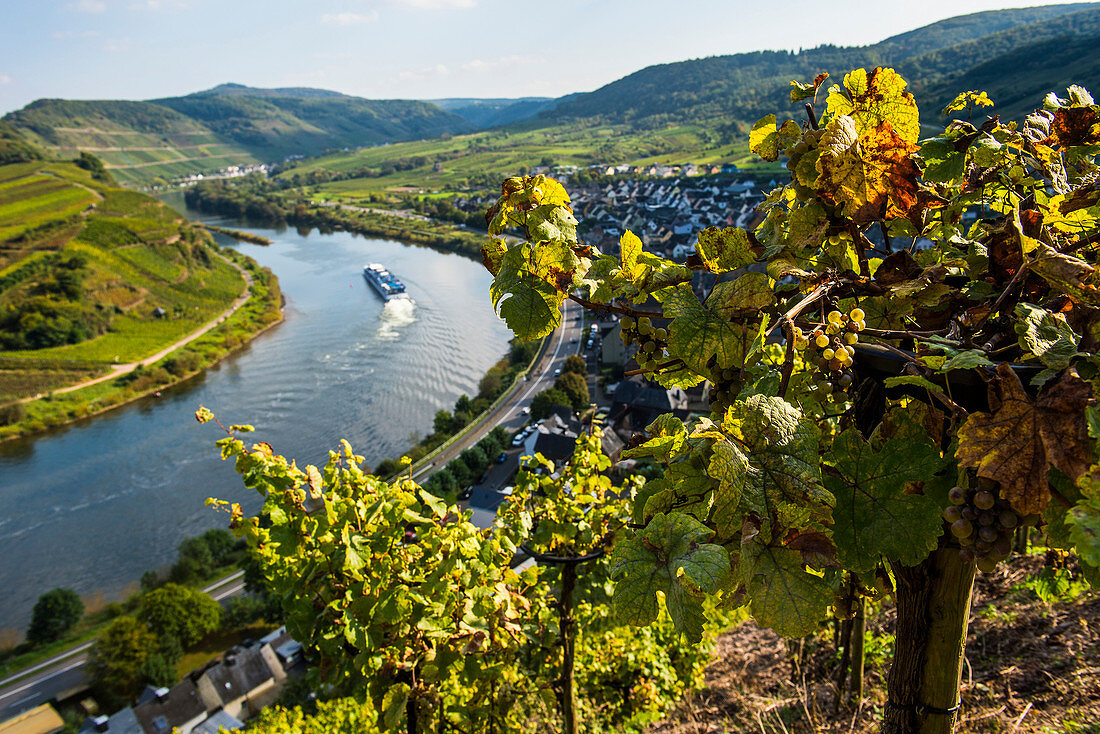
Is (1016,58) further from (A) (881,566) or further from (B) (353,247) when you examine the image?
(A) (881,566)

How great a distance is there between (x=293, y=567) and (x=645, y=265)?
9.35 feet

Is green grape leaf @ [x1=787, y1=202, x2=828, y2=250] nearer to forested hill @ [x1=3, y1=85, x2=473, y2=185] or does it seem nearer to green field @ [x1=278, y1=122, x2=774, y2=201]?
green field @ [x1=278, y1=122, x2=774, y2=201]

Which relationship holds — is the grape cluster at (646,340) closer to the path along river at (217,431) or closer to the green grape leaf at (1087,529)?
the green grape leaf at (1087,529)

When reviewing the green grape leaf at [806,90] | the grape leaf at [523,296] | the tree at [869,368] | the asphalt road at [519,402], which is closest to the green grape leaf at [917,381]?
the tree at [869,368]

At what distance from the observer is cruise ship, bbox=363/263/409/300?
1799 inches

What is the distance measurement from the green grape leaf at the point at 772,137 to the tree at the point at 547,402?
85.7ft

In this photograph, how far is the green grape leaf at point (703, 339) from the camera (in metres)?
1.12

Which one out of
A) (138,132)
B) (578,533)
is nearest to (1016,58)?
(578,533)

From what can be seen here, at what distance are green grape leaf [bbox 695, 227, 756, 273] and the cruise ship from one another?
4580 centimetres

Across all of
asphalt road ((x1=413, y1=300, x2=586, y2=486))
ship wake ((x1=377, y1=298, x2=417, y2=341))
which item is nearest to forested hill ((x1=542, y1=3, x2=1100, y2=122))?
asphalt road ((x1=413, y1=300, x2=586, y2=486))

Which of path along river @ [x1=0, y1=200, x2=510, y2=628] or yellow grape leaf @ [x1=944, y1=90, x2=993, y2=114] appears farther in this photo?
path along river @ [x1=0, y1=200, x2=510, y2=628]

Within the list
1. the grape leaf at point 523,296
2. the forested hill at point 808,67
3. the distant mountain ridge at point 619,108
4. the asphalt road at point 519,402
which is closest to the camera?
the grape leaf at point 523,296

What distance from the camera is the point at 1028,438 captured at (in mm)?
813

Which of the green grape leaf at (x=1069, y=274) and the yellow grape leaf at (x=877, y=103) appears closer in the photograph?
the green grape leaf at (x=1069, y=274)
